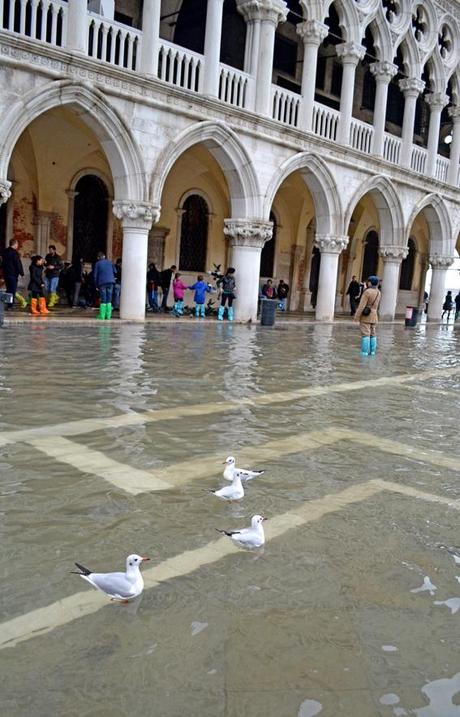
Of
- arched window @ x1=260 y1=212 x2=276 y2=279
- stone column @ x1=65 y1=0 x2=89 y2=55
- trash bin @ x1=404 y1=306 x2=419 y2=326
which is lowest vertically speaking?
trash bin @ x1=404 y1=306 x2=419 y2=326

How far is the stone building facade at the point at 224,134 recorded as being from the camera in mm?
13555

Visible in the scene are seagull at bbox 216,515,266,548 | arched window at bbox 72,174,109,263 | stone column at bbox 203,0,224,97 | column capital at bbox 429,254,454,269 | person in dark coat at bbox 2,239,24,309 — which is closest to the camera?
seagull at bbox 216,515,266,548

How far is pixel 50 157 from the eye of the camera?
16.9 meters

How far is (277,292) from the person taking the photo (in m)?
22.9

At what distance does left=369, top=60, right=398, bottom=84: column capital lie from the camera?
20275mm

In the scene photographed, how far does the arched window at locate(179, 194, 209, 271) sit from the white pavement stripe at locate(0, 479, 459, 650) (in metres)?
16.9

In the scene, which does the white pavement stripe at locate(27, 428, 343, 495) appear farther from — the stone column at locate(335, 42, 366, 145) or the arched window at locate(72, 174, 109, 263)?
the stone column at locate(335, 42, 366, 145)

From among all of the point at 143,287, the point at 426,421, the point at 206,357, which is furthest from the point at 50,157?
the point at 426,421

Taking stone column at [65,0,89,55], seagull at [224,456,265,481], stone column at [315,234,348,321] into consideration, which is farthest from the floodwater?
stone column at [315,234,348,321]

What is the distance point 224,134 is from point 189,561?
14266 mm

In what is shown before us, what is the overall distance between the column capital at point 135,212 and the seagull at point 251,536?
479 inches

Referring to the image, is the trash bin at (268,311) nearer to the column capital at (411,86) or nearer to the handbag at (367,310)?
the handbag at (367,310)

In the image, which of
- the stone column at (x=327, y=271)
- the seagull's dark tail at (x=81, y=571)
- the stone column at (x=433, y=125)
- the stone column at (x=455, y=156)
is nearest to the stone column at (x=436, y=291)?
the stone column at (x=455, y=156)

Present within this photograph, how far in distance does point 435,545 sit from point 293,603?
1.06 meters
